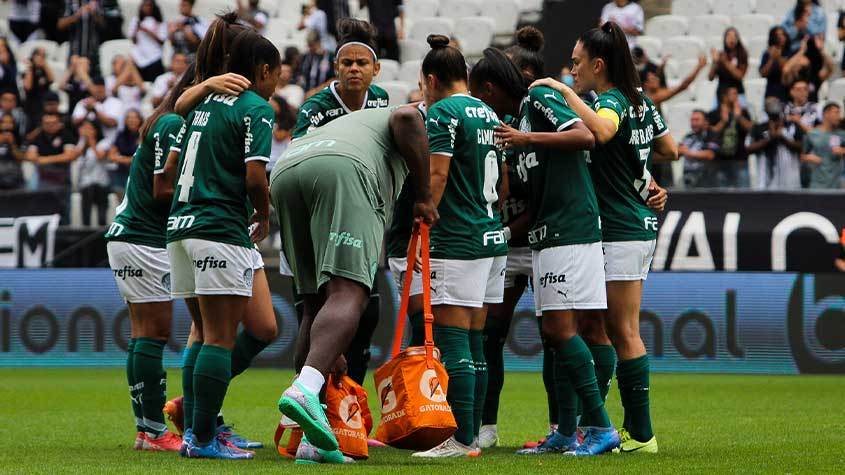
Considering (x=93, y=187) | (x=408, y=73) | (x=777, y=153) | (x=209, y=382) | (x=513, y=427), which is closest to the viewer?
(x=209, y=382)

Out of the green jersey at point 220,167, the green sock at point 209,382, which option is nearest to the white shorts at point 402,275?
the green jersey at point 220,167

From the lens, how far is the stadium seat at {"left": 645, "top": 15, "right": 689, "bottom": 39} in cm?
1953

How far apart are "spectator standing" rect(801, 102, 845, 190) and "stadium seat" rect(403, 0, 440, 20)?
8245mm

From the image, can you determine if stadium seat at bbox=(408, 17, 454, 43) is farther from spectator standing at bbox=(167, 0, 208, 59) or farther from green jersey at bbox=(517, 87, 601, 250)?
green jersey at bbox=(517, 87, 601, 250)

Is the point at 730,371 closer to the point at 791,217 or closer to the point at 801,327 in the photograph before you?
the point at 801,327

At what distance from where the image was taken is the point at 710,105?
55.6 feet

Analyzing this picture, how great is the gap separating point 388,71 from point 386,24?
2.66 ft

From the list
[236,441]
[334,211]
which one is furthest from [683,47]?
[334,211]

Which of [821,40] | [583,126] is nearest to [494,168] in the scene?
[583,126]

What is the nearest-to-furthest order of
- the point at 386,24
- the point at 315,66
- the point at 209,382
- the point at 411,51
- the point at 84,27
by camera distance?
the point at 209,382 < the point at 315,66 < the point at 386,24 < the point at 411,51 < the point at 84,27

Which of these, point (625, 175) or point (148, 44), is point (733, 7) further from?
point (625, 175)

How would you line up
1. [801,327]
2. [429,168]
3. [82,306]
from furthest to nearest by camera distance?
[82,306] < [801,327] < [429,168]

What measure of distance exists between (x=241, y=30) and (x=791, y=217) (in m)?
8.64

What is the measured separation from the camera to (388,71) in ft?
64.4
